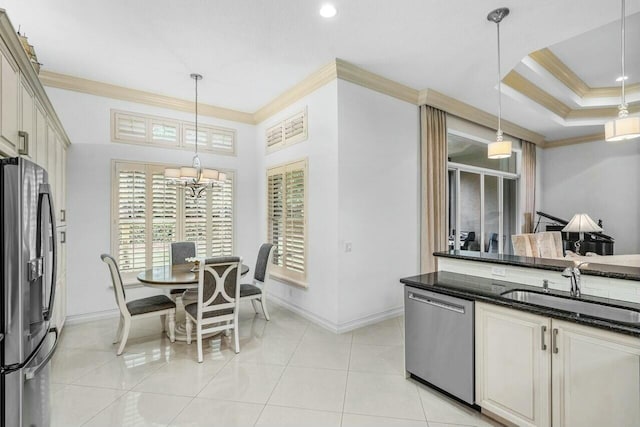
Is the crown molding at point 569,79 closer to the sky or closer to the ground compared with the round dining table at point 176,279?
closer to the sky

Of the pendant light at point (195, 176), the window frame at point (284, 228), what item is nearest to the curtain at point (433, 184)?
the window frame at point (284, 228)

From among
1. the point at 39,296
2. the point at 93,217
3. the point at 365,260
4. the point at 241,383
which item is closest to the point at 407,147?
the point at 365,260

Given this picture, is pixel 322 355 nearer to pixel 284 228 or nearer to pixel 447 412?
pixel 447 412

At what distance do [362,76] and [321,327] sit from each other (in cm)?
321

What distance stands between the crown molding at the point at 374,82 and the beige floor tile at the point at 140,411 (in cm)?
365

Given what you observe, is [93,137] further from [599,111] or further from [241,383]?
[599,111]

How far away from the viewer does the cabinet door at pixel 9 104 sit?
175 cm

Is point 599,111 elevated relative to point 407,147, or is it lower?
elevated

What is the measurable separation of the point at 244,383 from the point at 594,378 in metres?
2.39

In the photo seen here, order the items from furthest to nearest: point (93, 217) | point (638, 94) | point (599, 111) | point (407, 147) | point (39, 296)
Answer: point (599, 111) → point (638, 94) → point (407, 147) → point (93, 217) → point (39, 296)

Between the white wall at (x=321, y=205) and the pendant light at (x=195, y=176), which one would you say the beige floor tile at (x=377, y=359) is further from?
the pendant light at (x=195, y=176)

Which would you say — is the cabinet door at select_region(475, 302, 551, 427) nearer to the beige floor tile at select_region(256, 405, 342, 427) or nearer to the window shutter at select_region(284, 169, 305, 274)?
the beige floor tile at select_region(256, 405, 342, 427)

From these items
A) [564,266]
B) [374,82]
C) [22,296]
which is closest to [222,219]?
[374,82]

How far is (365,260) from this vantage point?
3984 mm
